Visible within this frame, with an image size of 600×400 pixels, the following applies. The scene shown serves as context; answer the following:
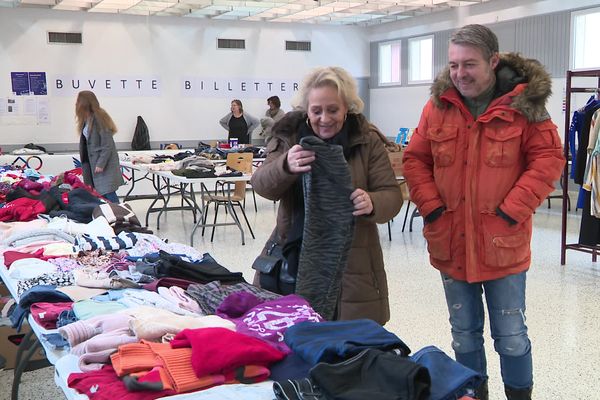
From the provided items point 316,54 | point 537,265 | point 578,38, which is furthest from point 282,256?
point 316,54

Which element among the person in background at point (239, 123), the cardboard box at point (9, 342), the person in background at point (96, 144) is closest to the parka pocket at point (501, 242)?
the cardboard box at point (9, 342)

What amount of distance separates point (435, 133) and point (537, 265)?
12.5 feet

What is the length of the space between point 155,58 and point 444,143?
10.7 meters

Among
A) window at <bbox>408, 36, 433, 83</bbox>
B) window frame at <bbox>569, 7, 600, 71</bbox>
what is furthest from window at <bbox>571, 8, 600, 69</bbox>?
window at <bbox>408, 36, 433, 83</bbox>

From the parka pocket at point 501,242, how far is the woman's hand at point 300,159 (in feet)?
2.20

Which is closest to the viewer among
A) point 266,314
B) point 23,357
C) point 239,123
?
point 266,314

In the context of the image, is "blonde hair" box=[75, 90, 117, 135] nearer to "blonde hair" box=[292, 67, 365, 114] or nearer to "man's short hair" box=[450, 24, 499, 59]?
"blonde hair" box=[292, 67, 365, 114]

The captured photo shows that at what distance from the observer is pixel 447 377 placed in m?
1.33

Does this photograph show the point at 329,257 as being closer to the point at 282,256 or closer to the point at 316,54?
the point at 282,256

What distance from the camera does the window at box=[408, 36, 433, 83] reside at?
41.8 ft

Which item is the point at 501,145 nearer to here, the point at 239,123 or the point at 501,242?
the point at 501,242

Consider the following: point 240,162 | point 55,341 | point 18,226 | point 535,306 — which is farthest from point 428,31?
point 55,341

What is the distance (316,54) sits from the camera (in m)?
13.9

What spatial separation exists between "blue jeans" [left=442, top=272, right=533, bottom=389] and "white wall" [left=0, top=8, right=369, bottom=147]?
28.4ft
